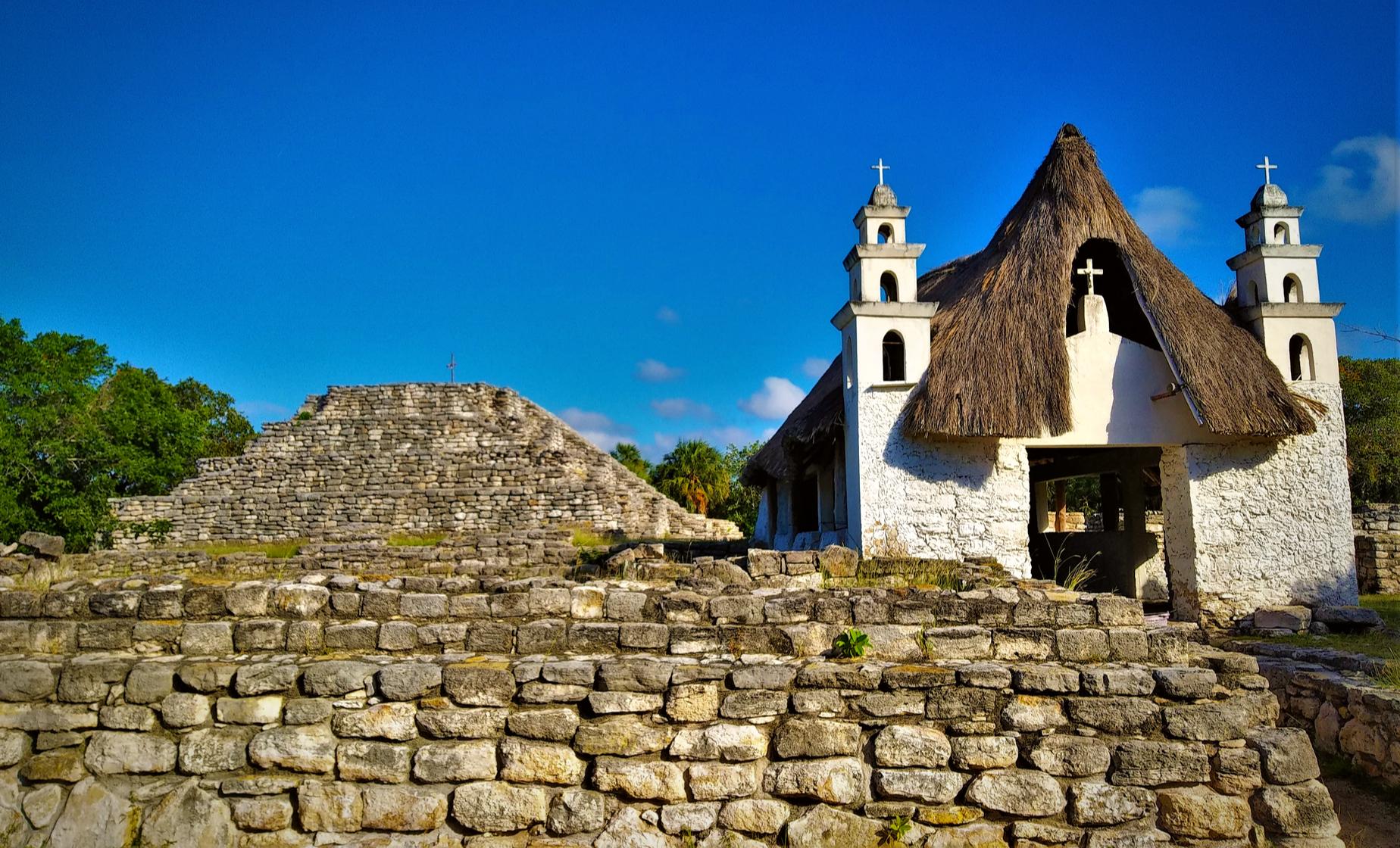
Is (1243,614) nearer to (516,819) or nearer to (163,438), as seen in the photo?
(516,819)

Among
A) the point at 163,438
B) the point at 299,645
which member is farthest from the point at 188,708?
the point at 163,438

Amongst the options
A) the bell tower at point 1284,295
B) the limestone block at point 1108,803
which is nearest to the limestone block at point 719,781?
the limestone block at point 1108,803

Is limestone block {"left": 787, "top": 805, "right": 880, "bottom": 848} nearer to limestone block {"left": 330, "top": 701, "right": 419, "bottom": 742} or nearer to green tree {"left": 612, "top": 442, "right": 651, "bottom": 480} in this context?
limestone block {"left": 330, "top": 701, "right": 419, "bottom": 742}

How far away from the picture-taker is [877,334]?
11094 millimetres

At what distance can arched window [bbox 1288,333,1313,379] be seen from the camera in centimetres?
1166

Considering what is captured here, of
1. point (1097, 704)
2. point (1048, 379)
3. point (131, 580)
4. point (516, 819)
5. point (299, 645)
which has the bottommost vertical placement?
point (516, 819)

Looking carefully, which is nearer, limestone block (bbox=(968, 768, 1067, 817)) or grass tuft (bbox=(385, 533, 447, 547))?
limestone block (bbox=(968, 768, 1067, 817))

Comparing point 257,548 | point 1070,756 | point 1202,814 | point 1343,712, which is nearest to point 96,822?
point 1070,756

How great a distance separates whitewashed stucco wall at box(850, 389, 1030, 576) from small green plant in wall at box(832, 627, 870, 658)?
597cm

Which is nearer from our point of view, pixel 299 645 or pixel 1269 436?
pixel 299 645

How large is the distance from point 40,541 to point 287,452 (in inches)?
522

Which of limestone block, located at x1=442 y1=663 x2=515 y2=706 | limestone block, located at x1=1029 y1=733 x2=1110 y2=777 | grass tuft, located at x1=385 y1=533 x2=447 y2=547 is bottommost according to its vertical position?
limestone block, located at x1=1029 y1=733 x2=1110 y2=777

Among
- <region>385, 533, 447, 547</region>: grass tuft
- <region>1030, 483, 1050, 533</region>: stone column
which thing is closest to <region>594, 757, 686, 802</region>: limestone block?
<region>1030, 483, 1050, 533</region>: stone column

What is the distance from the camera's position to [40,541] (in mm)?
13883
